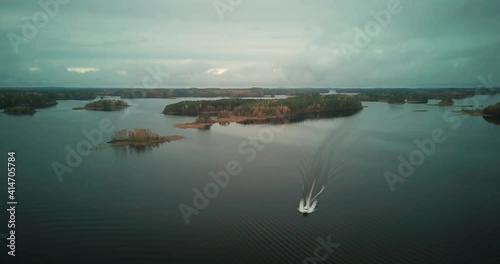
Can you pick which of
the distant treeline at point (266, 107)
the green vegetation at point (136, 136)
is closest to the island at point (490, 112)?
the distant treeline at point (266, 107)

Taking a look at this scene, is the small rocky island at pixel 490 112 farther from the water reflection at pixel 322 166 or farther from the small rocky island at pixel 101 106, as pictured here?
the small rocky island at pixel 101 106

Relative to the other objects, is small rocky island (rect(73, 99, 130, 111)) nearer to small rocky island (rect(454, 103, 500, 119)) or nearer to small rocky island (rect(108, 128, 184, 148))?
small rocky island (rect(108, 128, 184, 148))

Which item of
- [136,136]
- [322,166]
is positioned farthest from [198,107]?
[322,166]

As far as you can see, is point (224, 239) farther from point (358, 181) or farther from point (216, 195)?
point (358, 181)

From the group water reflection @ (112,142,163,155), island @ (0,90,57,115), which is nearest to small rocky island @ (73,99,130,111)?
island @ (0,90,57,115)

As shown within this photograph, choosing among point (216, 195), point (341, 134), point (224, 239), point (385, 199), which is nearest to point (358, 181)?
point (385, 199)
